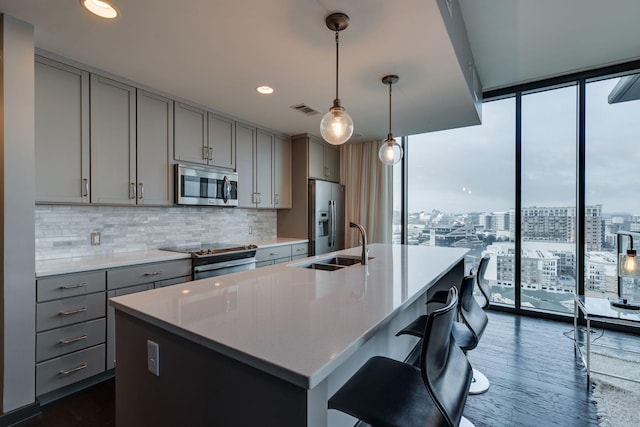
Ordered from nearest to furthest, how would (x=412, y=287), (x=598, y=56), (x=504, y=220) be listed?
(x=412, y=287) → (x=598, y=56) → (x=504, y=220)

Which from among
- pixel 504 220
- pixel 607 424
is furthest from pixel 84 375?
pixel 504 220

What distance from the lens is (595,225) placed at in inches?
133

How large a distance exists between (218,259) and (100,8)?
6.68ft

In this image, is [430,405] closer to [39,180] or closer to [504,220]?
[39,180]

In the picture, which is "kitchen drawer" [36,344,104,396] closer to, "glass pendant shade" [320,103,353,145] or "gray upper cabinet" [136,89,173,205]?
"gray upper cabinet" [136,89,173,205]

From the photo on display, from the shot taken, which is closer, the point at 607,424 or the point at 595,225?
the point at 607,424

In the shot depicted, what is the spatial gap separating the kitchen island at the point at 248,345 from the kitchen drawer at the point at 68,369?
1057mm

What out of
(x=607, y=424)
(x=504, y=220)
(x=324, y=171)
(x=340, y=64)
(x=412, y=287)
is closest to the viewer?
(x=412, y=287)

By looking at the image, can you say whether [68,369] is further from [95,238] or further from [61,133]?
[61,133]

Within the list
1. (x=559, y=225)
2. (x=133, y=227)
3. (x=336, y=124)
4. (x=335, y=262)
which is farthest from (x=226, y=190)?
(x=559, y=225)

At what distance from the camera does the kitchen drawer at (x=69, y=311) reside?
197 centimetres

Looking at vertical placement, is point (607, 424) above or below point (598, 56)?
below

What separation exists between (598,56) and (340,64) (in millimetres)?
2722

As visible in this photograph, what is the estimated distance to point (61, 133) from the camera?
2.27m
